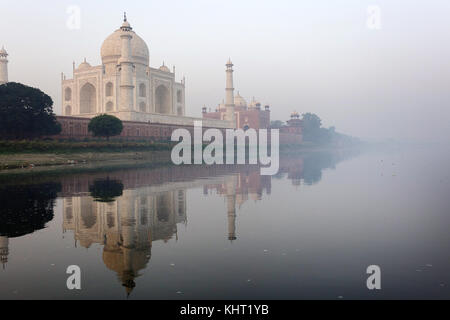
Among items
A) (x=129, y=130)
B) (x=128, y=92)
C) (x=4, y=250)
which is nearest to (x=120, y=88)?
(x=128, y=92)

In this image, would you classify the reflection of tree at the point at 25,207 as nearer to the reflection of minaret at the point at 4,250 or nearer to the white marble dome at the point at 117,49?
the reflection of minaret at the point at 4,250

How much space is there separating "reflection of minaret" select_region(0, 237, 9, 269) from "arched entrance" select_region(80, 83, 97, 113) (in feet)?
166

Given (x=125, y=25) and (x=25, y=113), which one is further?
(x=125, y=25)

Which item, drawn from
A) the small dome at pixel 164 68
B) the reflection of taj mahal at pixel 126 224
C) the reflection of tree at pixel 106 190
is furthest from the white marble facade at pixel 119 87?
the reflection of taj mahal at pixel 126 224

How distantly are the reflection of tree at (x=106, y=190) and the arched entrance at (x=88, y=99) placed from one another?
130ft

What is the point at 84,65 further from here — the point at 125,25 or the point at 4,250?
the point at 4,250

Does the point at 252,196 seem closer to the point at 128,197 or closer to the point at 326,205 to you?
the point at 326,205

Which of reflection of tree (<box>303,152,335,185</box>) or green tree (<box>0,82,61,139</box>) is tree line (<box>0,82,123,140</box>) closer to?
green tree (<box>0,82,61,139</box>)

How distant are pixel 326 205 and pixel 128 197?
738cm

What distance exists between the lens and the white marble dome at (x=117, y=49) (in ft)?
179

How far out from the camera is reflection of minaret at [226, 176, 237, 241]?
31.6ft

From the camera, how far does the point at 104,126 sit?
4012 cm

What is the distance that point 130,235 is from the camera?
9.13 metres

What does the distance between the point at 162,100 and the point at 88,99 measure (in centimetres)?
1098
